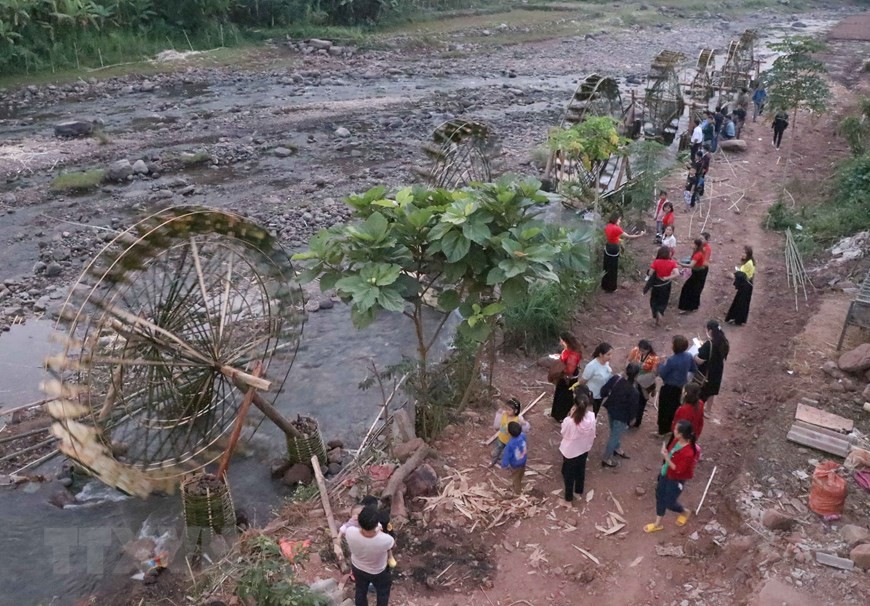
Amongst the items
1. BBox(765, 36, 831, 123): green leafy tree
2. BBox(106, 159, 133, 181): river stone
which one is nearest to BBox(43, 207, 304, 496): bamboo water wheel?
BBox(106, 159, 133, 181): river stone

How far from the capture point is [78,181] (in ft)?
51.7

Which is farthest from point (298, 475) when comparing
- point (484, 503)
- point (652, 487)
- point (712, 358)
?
point (712, 358)

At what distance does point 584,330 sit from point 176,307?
527 cm

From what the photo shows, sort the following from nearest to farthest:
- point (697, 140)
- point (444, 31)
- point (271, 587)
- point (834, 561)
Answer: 1. point (271, 587)
2. point (834, 561)
3. point (697, 140)
4. point (444, 31)

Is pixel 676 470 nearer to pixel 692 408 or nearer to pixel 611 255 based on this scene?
pixel 692 408

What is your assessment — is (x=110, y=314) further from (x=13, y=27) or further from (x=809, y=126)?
(x=13, y=27)

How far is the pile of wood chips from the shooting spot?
21.8ft

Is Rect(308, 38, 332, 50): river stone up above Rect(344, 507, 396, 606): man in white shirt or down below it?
above

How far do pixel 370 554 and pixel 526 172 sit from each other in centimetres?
1371

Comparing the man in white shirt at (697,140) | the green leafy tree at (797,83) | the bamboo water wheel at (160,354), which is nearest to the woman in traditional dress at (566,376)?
the bamboo water wheel at (160,354)

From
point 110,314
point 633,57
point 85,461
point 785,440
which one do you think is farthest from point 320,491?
point 633,57

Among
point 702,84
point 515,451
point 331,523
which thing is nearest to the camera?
point 331,523

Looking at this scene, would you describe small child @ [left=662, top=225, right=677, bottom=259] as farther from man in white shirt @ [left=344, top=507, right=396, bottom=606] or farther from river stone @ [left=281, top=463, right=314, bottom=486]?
man in white shirt @ [left=344, top=507, right=396, bottom=606]

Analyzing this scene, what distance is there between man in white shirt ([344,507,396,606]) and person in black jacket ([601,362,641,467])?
9.07 ft
